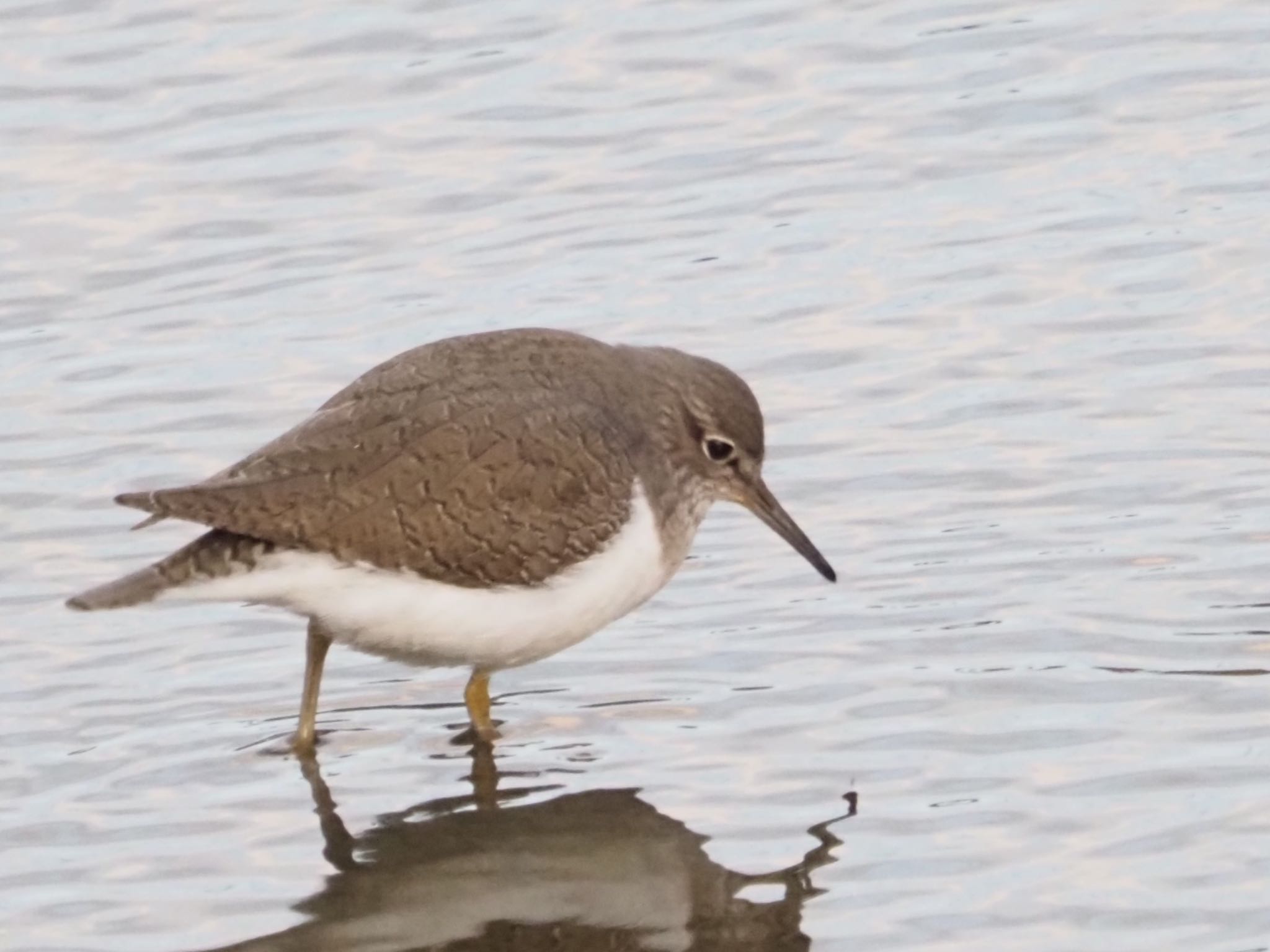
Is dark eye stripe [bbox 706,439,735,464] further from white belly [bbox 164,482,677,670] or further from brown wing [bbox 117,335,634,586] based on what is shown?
white belly [bbox 164,482,677,670]

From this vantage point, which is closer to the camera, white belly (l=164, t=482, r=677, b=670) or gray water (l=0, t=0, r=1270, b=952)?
gray water (l=0, t=0, r=1270, b=952)

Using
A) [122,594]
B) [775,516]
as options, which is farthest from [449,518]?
[775,516]

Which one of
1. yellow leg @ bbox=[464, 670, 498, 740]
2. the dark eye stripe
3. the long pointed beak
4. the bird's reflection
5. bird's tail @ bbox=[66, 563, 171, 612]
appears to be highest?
bird's tail @ bbox=[66, 563, 171, 612]

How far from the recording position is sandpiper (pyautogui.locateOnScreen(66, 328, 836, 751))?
28.4 feet

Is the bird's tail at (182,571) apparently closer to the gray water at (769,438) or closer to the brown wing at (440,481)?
the brown wing at (440,481)

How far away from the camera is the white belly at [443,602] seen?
28.5 feet

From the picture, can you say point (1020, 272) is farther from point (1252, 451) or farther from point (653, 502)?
point (653, 502)

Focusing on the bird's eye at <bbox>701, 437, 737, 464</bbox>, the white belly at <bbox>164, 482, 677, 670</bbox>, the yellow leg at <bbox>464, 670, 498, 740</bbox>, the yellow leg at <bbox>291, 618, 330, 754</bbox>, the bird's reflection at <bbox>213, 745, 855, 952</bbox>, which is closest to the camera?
the bird's reflection at <bbox>213, 745, 855, 952</bbox>

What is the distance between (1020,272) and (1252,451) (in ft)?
7.40

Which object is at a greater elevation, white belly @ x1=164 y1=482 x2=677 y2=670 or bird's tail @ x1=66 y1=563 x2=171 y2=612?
bird's tail @ x1=66 y1=563 x2=171 y2=612

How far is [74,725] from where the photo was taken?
9.24 metres

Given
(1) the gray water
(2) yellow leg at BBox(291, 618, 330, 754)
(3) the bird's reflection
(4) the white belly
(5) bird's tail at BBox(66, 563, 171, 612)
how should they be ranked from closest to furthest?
(3) the bird's reflection → (1) the gray water → (5) bird's tail at BBox(66, 563, 171, 612) → (4) the white belly → (2) yellow leg at BBox(291, 618, 330, 754)

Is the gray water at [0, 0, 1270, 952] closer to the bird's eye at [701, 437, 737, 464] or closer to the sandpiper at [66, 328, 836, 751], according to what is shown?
the sandpiper at [66, 328, 836, 751]

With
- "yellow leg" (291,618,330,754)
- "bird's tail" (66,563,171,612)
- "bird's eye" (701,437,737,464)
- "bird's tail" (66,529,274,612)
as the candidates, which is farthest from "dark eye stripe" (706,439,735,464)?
"bird's tail" (66,563,171,612)
